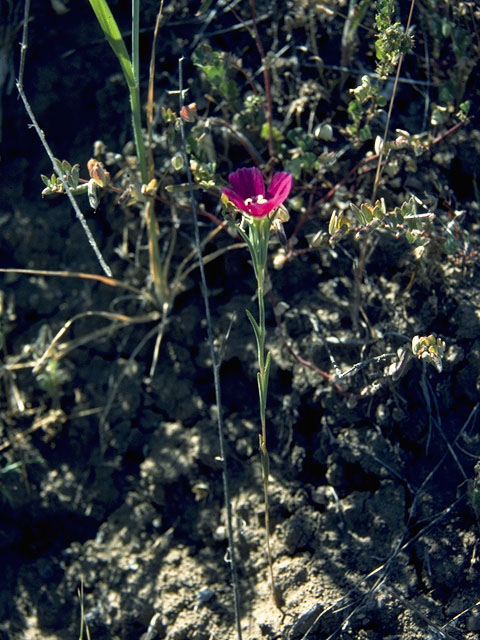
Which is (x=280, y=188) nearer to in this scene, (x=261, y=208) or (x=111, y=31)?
(x=261, y=208)

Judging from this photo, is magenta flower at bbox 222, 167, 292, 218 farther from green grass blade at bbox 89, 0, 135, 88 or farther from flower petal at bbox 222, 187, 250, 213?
green grass blade at bbox 89, 0, 135, 88

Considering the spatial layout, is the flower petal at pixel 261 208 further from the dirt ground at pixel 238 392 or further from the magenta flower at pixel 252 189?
the dirt ground at pixel 238 392

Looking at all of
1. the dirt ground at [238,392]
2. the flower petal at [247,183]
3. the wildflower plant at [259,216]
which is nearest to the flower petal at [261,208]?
the wildflower plant at [259,216]

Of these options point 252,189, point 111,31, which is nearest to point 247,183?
point 252,189

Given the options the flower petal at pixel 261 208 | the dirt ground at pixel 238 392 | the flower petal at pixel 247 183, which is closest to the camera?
the flower petal at pixel 261 208

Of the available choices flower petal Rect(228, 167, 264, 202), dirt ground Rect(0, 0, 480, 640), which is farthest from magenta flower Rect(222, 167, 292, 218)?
dirt ground Rect(0, 0, 480, 640)

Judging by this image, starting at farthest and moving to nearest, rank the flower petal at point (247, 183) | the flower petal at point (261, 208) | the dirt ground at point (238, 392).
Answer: the dirt ground at point (238, 392) < the flower petal at point (247, 183) < the flower petal at point (261, 208)

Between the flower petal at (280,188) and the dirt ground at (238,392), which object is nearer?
the flower petal at (280,188)
